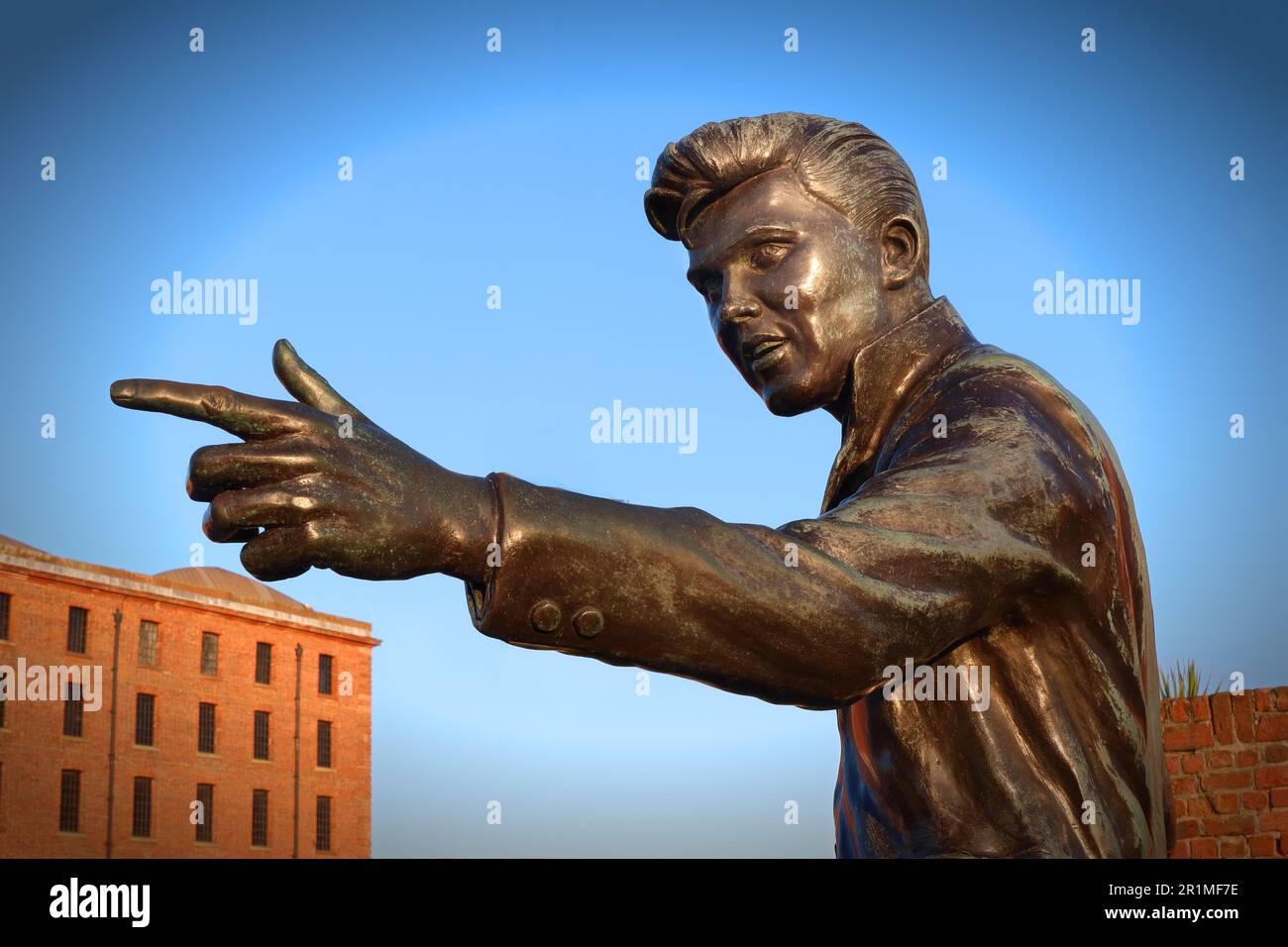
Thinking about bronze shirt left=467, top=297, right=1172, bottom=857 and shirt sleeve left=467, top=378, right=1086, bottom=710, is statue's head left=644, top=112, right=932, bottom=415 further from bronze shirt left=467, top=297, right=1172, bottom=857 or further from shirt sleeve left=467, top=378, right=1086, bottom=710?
shirt sleeve left=467, top=378, right=1086, bottom=710

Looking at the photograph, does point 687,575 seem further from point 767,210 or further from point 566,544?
point 767,210

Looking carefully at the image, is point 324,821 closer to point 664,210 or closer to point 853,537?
point 664,210

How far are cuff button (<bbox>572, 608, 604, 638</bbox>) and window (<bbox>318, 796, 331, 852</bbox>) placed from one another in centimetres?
6024

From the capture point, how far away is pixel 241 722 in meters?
59.0

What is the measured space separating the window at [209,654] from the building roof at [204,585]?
1213 mm

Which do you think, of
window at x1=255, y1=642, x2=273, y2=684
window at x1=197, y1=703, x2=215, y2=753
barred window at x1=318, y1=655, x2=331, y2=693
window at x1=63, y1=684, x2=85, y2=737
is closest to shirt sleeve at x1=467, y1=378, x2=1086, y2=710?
window at x1=63, y1=684, x2=85, y2=737

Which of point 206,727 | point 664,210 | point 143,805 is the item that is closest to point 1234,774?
point 664,210

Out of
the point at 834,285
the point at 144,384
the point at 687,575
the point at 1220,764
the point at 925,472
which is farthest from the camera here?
the point at 1220,764

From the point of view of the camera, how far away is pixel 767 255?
3119 millimetres

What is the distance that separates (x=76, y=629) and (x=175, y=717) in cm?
531

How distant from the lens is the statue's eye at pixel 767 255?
10.2 ft

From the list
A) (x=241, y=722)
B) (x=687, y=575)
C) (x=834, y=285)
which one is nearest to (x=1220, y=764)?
(x=834, y=285)

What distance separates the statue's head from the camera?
311 centimetres
